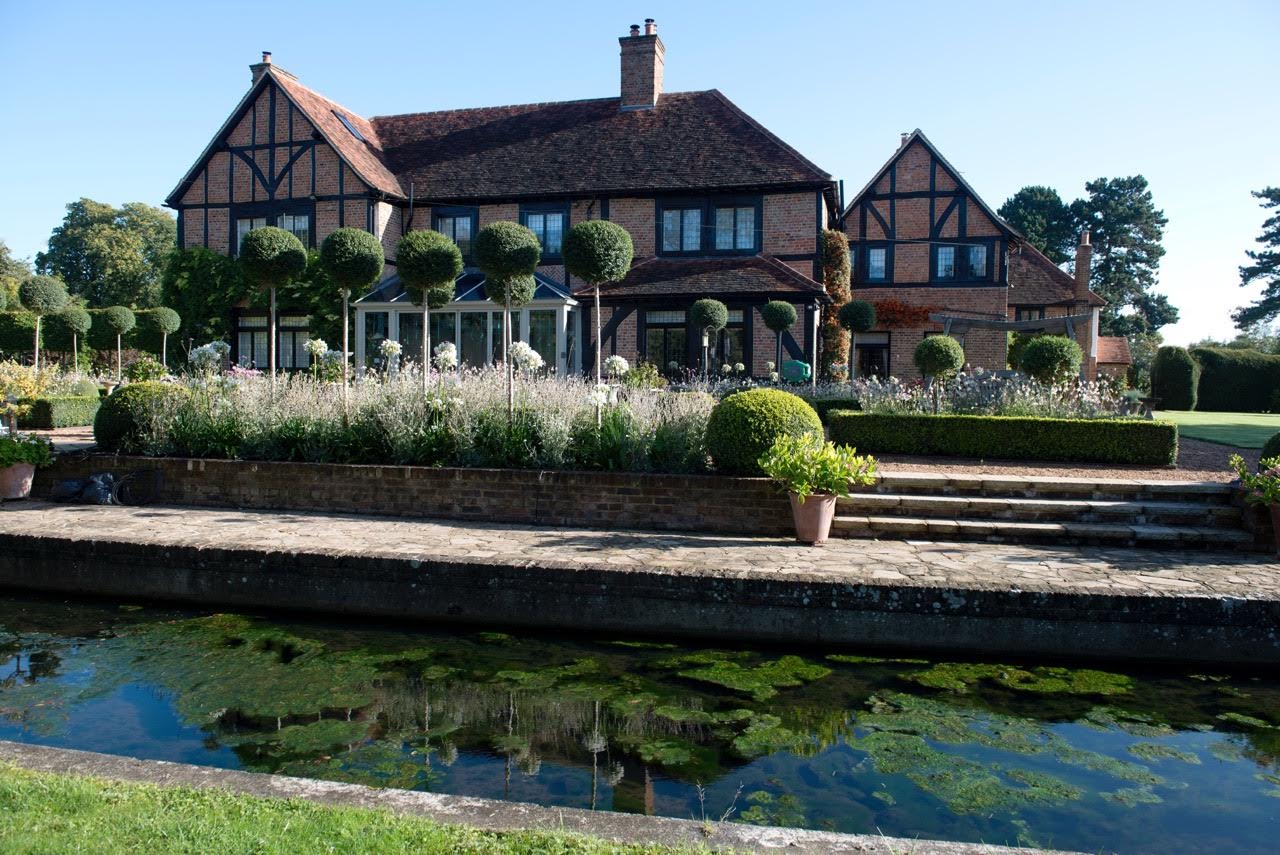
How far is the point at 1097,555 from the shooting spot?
24.2ft

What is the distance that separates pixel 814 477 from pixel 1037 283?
2942 centimetres

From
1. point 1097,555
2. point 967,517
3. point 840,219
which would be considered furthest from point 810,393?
point 840,219

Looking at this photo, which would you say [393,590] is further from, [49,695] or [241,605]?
[49,695]

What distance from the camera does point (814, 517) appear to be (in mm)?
7688

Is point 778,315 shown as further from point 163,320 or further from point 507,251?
point 163,320

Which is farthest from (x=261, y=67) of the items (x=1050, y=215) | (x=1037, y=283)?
(x=1050, y=215)

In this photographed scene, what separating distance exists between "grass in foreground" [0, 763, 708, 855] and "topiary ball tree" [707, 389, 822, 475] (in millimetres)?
5612

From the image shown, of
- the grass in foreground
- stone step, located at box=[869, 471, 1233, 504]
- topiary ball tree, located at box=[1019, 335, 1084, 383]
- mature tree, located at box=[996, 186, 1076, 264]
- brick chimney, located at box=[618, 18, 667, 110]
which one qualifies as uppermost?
mature tree, located at box=[996, 186, 1076, 264]

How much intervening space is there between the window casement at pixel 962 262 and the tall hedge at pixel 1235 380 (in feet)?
28.0

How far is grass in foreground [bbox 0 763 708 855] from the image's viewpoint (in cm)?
285

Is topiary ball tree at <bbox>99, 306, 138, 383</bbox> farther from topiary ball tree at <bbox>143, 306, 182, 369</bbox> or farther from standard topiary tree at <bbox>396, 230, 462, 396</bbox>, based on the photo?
standard topiary tree at <bbox>396, 230, 462, 396</bbox>

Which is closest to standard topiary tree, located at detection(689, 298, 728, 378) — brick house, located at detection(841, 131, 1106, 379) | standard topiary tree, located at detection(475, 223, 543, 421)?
standard topiary tree, located at detection(475, 223, 543, 421)

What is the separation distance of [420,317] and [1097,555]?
18.2m

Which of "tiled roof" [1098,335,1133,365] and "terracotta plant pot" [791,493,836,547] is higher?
"tiled roof" [1098,335,1133,365]
